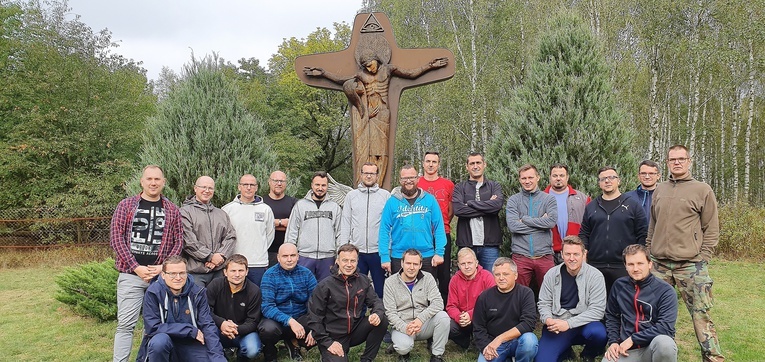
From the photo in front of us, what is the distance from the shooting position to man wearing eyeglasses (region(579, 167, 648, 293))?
435 centimetres

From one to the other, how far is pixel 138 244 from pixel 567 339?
3.72 meters

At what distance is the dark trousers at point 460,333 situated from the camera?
4359mm

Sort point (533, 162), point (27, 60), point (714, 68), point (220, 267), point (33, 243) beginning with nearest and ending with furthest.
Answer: point (220, 267) → point (533, 162) → point (33, 243) → point (27, 60) → point (714, 68)

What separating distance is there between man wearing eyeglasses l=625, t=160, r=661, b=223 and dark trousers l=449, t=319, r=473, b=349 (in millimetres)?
2037

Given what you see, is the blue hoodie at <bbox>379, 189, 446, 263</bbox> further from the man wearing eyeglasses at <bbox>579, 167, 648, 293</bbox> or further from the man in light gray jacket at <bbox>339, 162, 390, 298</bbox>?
the man wearing eyeglasses at <bbox>579, 167, 648, 293</bbox>

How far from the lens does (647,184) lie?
15.6 feet

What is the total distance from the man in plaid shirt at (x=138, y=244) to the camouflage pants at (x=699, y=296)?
14.0 feet

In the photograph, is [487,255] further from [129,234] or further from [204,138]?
[204,138]

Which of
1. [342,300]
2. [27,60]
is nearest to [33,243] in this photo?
[27,60]

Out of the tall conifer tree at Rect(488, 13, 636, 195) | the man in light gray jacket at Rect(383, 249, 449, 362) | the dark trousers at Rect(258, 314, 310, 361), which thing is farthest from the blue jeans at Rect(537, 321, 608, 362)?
the dark trousers at Rect(258, 314, 310, 361)

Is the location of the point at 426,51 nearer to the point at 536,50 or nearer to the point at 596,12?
the point at 536,50

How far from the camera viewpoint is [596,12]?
15.8 m

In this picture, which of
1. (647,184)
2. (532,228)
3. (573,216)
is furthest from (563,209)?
(647,184)

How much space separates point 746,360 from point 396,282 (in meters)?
3.45
